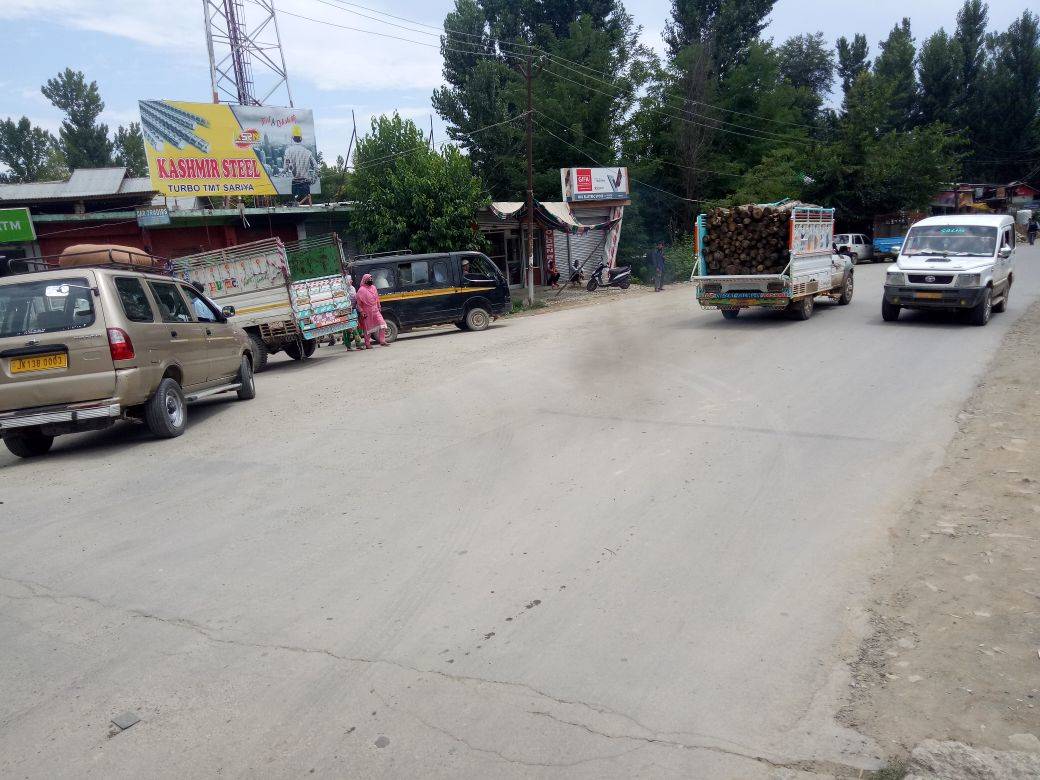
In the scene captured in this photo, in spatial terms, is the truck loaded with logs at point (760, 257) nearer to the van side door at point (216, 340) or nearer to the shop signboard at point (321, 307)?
the shop signboard at point (321, 307)

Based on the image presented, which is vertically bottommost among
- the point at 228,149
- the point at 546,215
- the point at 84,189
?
the point at 546,215

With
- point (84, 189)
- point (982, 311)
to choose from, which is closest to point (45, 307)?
point (982, 311)

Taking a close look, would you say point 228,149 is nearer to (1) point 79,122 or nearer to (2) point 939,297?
(2) point 939,297

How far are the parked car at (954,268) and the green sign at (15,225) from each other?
71.8ft

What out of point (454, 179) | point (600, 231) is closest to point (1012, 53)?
point (600, 231)

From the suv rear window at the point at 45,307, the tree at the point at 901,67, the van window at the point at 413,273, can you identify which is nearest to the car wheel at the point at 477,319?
the van window at the point at 413,273

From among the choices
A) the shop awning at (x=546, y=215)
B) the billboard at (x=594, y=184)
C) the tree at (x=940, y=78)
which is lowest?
the shop awning at (x=546, y=215)

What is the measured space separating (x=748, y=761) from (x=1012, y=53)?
75342 millimetres

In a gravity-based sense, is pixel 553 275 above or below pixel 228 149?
below

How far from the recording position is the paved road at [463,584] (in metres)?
3.06

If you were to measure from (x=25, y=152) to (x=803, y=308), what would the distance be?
55.4m

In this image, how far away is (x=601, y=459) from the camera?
690cm

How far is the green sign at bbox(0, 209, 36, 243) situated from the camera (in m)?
21.3

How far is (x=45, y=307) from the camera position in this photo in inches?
300
